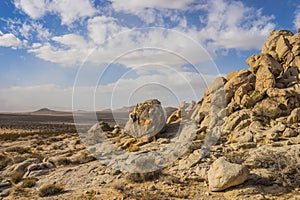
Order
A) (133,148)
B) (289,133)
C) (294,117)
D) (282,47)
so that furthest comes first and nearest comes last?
(282,47) < (133,148) < (294,117) < (289,133)

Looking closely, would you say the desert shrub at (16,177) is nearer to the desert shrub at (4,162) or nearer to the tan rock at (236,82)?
the desert shrub at (4,162)

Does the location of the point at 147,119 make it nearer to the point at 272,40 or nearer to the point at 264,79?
the point at 264,79

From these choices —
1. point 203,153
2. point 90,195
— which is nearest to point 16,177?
point 90,195

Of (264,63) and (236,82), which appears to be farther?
(236,82)

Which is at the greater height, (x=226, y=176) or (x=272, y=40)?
(x=272, y=40)

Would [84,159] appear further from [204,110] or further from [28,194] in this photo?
[204,110]

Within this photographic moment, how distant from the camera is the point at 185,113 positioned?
25.8 m

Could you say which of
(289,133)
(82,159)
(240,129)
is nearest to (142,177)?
(82,159)

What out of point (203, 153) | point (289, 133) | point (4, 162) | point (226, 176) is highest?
point (289, 133)

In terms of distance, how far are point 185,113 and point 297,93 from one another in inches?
377

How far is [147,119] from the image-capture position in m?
21.4

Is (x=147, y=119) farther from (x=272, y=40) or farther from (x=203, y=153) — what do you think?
(x=272, y=40)

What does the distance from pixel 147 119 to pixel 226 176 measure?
1103cm

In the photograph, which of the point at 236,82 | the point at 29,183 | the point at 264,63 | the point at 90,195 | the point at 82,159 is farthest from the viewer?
the point at 236,82
